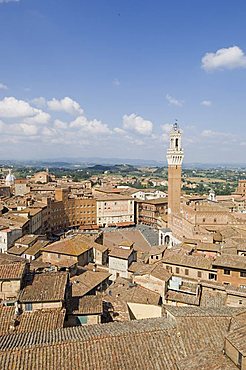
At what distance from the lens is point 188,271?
2852 centimetres

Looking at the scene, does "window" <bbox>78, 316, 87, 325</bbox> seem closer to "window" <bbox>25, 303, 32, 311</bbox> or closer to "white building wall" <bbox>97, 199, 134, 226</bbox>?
"window" <bbox>25, 303, 32, 311</bbox>

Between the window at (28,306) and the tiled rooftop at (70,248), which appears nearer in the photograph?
the window at (28,306)

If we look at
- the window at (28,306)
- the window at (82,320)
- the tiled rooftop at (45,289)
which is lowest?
the window at (82,320)

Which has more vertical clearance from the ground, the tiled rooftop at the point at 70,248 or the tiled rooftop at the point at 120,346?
the tiled rooftop at the point at 120,346

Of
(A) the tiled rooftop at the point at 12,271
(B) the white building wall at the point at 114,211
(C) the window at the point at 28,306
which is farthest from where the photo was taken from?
(B) the white building wall at the point at 114,211

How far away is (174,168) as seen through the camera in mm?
65125

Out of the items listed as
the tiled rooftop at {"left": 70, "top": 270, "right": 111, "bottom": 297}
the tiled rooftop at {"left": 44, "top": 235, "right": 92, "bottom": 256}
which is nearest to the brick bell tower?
the tiled rooftop at {"left": 44, "top": 235, "right": 92, "bottom": 256}

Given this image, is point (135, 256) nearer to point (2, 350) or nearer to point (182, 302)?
point (182, 302)

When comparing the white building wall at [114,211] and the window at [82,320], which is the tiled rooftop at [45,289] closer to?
the window at [82,320]

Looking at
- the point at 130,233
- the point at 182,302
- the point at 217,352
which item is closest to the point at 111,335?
the point at 217,352

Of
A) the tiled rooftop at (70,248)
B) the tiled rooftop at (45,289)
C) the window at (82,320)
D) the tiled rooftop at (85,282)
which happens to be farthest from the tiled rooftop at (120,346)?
the tiled rooftop at (70,248)

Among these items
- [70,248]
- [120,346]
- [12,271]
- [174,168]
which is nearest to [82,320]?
[12,271]

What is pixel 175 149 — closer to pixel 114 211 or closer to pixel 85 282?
pixel 114 211

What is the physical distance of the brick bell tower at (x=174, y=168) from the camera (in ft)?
212
